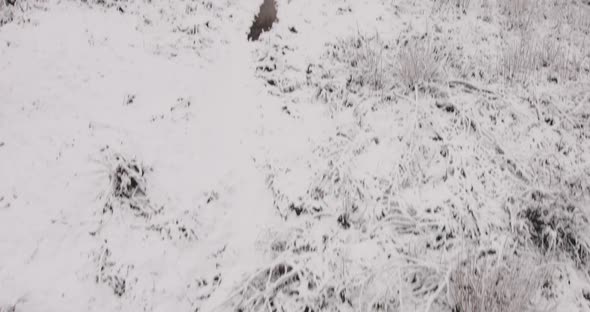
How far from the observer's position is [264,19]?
536 centimetres

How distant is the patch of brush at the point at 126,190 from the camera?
3.05m

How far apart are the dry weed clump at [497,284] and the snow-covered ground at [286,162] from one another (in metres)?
0.03

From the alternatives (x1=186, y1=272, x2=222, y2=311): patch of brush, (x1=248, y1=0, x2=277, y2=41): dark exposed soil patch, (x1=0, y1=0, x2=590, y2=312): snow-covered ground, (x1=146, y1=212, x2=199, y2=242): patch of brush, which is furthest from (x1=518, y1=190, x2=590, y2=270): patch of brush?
(x1=248, y1=0, x2=277, y2=41): dark exposed soil patch

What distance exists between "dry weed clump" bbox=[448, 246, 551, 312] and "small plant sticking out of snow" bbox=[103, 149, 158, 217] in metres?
2.27

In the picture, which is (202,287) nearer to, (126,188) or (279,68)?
(126,188)

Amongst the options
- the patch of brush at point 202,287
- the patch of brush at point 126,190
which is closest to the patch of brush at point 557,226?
the patch of brush at point 202,287

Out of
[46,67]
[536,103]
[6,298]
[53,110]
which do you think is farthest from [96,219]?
[536,103]

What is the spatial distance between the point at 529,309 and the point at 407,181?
1.25 m

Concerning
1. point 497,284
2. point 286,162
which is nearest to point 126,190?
point 286,162

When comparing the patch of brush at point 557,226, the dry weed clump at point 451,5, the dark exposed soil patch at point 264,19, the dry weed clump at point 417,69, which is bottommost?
the patch of brush at point 557,226

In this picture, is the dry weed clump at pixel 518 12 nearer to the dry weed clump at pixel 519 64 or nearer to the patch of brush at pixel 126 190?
the dry weed clump at pixel 519 64

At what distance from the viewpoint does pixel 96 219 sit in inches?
116

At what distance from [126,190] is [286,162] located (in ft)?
4.43

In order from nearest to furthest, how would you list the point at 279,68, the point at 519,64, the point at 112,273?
the point at 112,273
the point at 519,64
the point at 279,68
